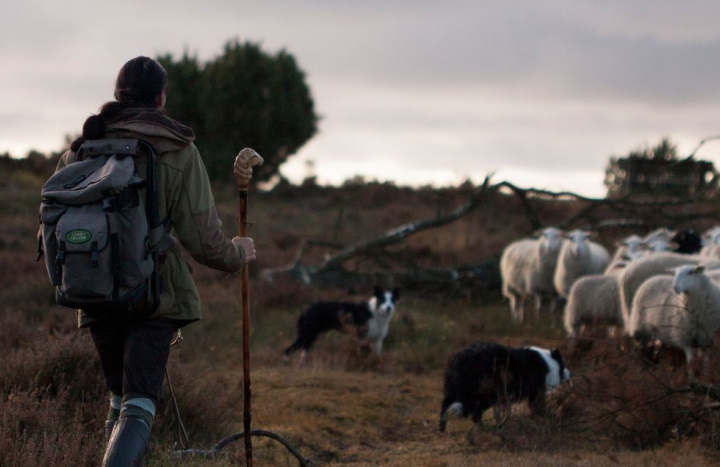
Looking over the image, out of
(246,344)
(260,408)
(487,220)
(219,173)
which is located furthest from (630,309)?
(219,173)

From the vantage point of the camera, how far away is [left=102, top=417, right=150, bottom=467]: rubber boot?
12.3 ft

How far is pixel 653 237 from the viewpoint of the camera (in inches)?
627

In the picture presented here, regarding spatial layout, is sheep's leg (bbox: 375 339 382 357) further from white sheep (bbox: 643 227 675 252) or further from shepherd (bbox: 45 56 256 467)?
shepherd (bbox: 45 56 256 467)

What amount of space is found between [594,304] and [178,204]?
9.31 m

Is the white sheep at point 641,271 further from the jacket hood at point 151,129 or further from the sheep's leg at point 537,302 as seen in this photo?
the jacket hood at point 151,129

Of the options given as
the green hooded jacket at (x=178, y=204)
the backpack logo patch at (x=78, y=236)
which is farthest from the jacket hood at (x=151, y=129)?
the backpack logo patch at (x=78, y=236)

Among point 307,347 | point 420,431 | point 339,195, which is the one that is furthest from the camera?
point 339,195

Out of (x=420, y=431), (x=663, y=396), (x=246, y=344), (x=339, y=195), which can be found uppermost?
(x=339, y=195)

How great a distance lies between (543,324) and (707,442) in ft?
25.9

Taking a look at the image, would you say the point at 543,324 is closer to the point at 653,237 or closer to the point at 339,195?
the point at 653,237

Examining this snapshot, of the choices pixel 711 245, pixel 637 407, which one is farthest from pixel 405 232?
pixel 637 407

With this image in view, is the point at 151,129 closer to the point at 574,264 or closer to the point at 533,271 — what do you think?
the point at 574,264

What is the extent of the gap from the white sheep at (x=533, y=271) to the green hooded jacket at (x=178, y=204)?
12.1 meters

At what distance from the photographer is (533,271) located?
16.3 metres
